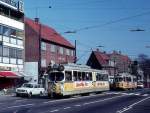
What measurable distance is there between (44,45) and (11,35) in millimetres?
17531

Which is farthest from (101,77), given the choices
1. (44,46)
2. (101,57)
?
(101,57)

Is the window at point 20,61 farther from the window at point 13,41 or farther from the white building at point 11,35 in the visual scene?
the window at point 13,41

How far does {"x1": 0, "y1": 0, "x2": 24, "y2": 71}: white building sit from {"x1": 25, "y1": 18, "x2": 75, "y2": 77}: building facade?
7.32m

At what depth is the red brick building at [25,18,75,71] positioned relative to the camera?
75.0m

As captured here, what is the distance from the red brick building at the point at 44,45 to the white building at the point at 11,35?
8252mm

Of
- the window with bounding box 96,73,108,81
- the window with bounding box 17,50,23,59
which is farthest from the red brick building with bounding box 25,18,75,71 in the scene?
the window with bounding box 96,73,108,81

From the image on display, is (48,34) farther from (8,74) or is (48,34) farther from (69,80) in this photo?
(69,80)

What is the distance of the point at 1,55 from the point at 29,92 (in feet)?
36.9

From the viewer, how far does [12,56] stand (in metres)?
59.4

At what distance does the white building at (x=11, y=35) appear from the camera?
5675 centimetres

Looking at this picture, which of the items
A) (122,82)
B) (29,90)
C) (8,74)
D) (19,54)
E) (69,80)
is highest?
(19,54)

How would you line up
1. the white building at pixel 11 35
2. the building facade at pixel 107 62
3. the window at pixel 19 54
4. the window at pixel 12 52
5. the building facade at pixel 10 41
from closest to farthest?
the building facade at pixel 10 41 < the white building at pixel 11 35 < the window at pixel 12 52 < the window at pixel 19 54 < the building facade at pixel 107 62

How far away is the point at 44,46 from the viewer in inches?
3014

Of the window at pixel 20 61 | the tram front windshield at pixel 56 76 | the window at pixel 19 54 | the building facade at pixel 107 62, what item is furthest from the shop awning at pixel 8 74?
the building facade at pixel 107 62
